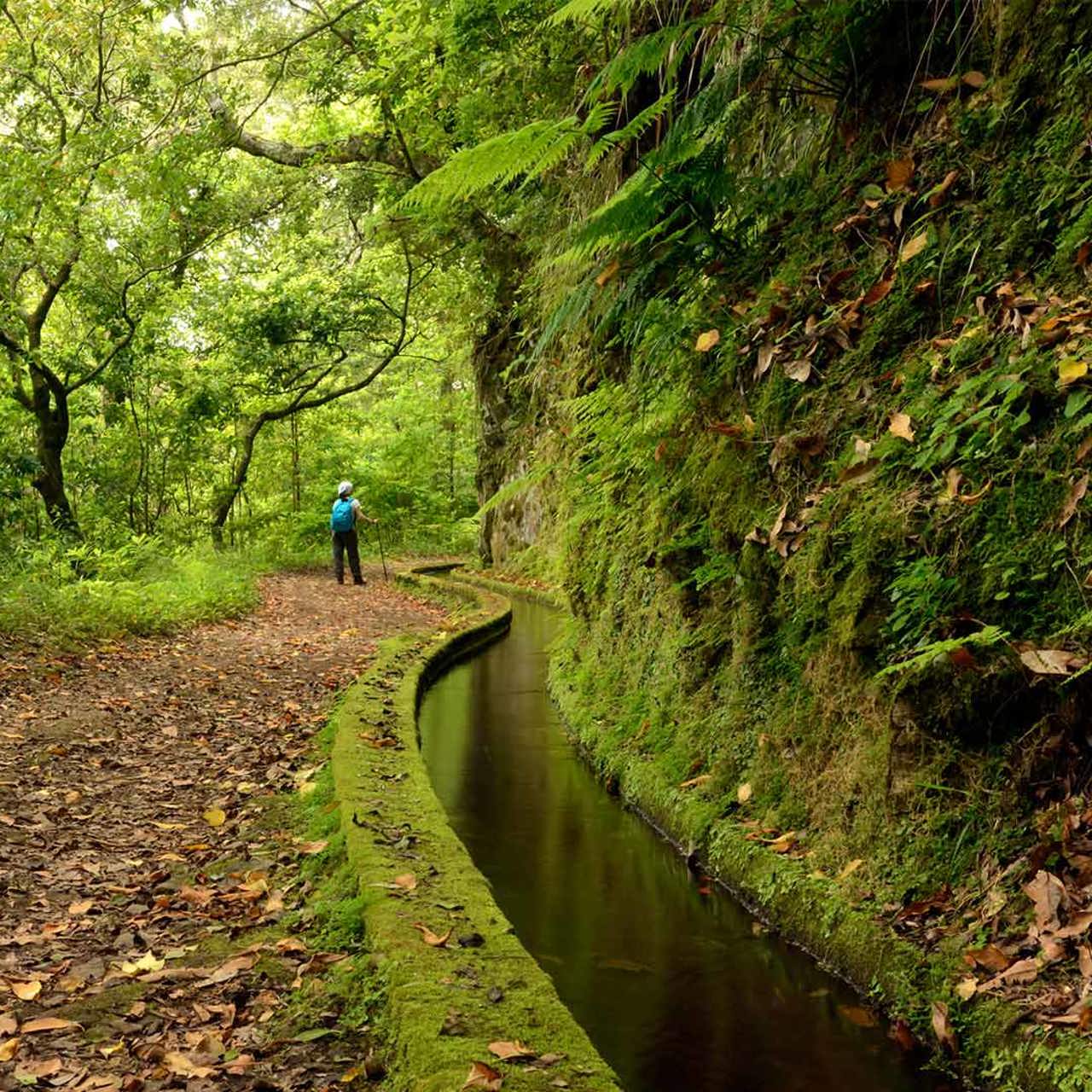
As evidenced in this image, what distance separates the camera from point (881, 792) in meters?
3.84

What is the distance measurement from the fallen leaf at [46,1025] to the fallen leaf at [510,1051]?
127 centimetres

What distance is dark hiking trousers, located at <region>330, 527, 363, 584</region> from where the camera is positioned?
17156 millimetres

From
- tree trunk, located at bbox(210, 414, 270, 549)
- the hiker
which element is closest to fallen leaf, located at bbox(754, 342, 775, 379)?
the hiker

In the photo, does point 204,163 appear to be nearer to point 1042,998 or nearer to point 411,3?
point 411,3

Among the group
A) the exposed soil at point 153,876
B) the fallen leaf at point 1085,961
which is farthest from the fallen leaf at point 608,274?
the fallen leaf at point 1085,961

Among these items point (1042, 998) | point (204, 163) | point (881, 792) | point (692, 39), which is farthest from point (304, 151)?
point (1042, 998)

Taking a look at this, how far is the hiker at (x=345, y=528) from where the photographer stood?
1669cm

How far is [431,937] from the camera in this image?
341 centimetres

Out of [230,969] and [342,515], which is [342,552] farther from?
[230,969]

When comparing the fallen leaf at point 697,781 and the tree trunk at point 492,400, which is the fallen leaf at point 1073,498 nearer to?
the fallen leaf at point 697,781

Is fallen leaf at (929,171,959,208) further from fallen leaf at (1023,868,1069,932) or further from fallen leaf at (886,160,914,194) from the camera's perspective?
fallen leaf at (1023,868,1069,932)

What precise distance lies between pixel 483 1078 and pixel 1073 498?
7.88 feet

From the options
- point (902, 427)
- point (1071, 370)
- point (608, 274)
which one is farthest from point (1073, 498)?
point (608, 274)

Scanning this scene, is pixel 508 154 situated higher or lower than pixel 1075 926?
higher
